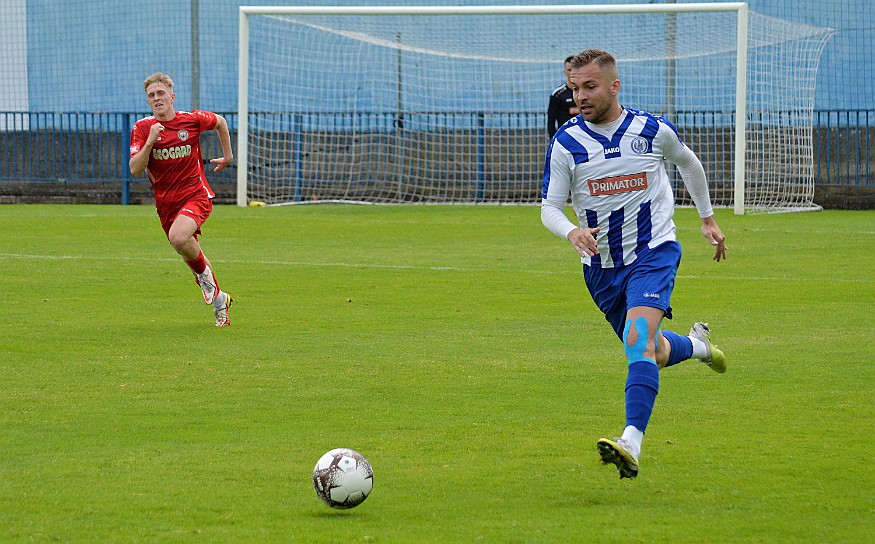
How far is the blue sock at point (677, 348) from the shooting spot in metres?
6.08

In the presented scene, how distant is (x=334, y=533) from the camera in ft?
14.2

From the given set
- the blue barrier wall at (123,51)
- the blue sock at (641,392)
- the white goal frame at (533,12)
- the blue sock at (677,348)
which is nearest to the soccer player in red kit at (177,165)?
the blue sock at (677,348)

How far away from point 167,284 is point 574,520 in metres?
8.03

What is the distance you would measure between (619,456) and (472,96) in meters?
19.9

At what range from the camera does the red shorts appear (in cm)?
1005

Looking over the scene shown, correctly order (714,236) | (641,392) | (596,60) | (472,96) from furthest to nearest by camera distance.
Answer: (472,96) < (714,236) < (596,60) < (641,392)

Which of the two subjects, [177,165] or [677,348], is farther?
[177,165]

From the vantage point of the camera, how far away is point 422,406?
646cm

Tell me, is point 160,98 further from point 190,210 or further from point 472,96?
point 472,96

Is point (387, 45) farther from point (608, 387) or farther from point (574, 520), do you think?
point (574, 520)

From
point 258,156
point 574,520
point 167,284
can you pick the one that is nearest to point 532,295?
point 167,284

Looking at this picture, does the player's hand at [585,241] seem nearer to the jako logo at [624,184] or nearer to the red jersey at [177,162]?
the jako logo at [624,184]

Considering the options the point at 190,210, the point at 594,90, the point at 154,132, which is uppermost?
the point at 594,90

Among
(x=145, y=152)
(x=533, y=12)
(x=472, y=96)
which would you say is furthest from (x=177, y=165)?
(x=472, y=96)
